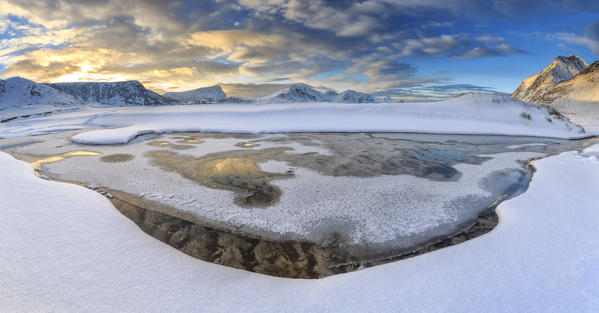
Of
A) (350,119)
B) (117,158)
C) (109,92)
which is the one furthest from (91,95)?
(117,158)

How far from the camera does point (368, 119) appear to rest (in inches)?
552

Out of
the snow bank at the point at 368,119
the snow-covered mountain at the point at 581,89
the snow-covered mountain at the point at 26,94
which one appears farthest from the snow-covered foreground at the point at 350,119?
the snow-covered mountain at the point at 26,94

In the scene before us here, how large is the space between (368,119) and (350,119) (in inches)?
39.8

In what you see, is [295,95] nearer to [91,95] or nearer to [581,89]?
[91,95]

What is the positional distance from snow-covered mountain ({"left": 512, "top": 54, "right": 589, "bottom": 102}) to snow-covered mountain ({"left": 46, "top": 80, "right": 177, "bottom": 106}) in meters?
167

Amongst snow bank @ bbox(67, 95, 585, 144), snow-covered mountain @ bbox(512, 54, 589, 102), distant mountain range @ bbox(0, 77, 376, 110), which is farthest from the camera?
distant mountain range @ bbox(0, 77, 376, 110)

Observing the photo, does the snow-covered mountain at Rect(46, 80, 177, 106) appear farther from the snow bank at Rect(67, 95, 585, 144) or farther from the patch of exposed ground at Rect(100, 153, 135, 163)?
the patch of exposed ground at Rect(100, 153, 135, 163)

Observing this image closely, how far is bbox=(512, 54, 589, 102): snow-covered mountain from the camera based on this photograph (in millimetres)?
56188

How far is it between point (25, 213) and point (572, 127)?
20.4 metres

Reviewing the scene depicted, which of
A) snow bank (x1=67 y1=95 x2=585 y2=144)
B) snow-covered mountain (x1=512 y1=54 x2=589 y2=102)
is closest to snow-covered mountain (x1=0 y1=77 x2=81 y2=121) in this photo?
snow bank (x1=67 y1=95 x2=585 y2=144)

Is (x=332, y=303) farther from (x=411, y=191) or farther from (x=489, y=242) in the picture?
(x=411, y=191)

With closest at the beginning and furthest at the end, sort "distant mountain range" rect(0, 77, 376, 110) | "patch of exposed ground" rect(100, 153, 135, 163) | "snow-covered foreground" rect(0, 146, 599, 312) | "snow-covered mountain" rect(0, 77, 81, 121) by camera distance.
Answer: "snow-covered foreground" rect(0, 146, 599, 312) < "patch of exposed ground" rect(100, 153, 135, 163) < "snow-covered mountain" rect(0, 77, 81, 121) < "distant mountain range" rect(0, 77, 376, 110)

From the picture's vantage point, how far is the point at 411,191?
403 centimetres

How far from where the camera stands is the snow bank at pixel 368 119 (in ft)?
39.7
